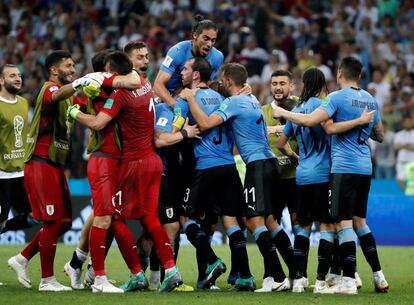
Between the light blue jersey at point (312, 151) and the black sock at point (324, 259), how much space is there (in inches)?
30.0

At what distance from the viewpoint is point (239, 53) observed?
86.3ft

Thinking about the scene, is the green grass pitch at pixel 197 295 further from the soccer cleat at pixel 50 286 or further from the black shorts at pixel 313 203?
the black shorts at pixel 313 203

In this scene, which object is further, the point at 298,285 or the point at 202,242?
the point at 202,242

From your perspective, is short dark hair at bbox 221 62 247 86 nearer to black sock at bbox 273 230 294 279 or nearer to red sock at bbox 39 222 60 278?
black sock at bbox 273 230 294 279

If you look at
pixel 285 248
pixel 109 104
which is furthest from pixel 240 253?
pixel 109 104

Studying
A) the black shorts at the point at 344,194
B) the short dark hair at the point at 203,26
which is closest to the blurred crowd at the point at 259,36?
the short dark hair at the point at 203,26

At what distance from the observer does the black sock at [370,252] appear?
12336 mm

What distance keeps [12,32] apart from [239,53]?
7.01 meters

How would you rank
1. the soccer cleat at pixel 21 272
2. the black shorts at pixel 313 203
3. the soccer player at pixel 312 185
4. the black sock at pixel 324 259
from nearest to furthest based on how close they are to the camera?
1. the black sock at pixel 324 259
2. the soccer player at pixel 312 185
3. the black shorts at pixel 313 203
4. the soccer cleat at pixel 21 272

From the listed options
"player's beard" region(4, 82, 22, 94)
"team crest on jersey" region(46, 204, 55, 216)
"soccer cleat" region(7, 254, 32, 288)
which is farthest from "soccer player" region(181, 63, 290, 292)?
"player's beard" region(4, 82, 22, 94)

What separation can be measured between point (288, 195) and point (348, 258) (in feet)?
5.91

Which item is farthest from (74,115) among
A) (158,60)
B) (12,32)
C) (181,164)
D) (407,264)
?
(12,32)

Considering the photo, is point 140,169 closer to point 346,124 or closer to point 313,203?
point 313,203

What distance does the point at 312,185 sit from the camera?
12.3 meters
